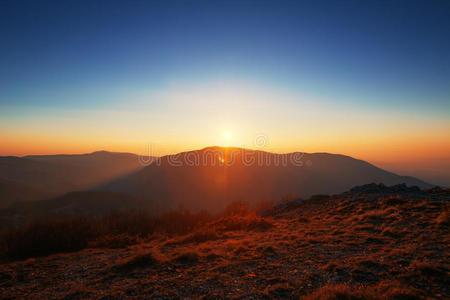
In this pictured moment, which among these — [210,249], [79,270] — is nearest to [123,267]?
[79,270]

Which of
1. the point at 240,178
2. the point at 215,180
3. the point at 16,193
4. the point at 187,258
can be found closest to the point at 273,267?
the point at 187,258

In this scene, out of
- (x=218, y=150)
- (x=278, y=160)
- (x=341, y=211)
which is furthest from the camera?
(x=278, y=160)

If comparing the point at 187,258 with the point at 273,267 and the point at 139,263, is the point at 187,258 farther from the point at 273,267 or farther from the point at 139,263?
the point at 273,267

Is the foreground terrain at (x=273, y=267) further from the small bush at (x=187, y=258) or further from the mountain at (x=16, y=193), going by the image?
the mountain at (x=16, y=193)

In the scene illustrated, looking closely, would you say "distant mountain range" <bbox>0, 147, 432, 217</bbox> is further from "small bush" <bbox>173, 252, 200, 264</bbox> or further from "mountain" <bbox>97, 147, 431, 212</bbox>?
"small bush" <bbox>173, 252, 200, 264</bbox>

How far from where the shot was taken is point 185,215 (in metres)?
19.7

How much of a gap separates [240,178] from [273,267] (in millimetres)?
100791

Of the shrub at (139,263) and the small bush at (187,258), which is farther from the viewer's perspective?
the small bush at (187,258)

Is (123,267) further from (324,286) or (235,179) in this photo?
(235,179)

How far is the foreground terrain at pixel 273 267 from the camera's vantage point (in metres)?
5.18

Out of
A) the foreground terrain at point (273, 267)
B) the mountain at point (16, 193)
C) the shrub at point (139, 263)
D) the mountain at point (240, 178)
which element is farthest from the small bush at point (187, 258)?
the mountain at point (16, 193)

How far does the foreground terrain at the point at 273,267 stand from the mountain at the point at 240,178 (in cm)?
7751

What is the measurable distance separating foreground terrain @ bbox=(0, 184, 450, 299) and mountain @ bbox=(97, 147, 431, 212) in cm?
7751

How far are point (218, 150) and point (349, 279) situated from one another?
4554 inches
